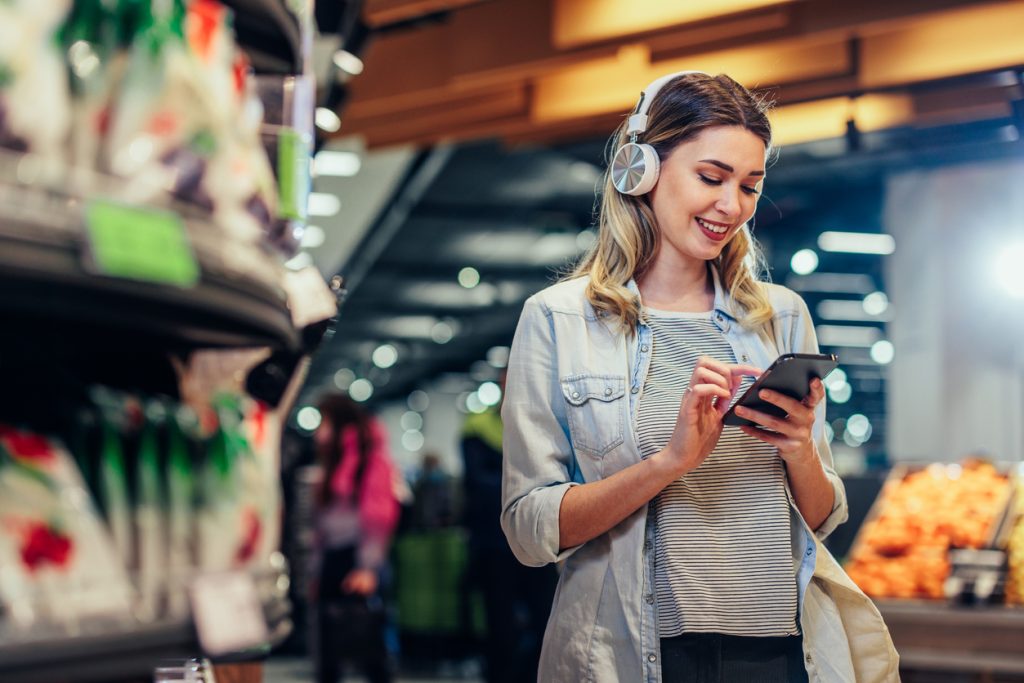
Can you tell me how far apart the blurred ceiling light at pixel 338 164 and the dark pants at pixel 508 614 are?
18.1ft

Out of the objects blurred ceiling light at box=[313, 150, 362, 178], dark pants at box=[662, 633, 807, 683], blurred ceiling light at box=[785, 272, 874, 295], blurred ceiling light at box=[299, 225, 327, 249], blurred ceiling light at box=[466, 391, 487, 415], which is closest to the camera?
dark pants at box=[662, 633, 807, 683]

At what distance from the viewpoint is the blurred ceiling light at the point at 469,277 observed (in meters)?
16.8

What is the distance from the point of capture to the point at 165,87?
3.94ft

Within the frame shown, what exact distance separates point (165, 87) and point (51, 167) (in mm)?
197

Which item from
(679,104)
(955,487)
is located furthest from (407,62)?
(679,104)

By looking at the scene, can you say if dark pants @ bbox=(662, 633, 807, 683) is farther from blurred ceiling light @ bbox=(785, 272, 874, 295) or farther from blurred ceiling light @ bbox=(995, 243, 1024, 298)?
blurred ceiling light @ bbox=(785, 272, 874, 295)

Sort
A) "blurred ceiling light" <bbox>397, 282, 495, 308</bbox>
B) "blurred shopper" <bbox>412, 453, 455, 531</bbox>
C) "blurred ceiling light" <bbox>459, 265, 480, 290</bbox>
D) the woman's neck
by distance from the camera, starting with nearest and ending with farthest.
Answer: the woman's neck → "blurred shopper" <bbox>412, 453, 455, 531</bbox> → "blurred ceiling light" <bbox>459, 265, 480, 290</bbox> → "blurred ceiling light" <bbox>397, 282, 495, 308</bbox>

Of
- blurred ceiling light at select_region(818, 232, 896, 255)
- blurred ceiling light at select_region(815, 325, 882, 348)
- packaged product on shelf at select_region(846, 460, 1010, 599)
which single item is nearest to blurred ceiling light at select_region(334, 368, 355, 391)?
blurred ceiling light at select_region(815, 325, 882, 348)

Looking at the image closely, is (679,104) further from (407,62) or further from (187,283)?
(407,62)

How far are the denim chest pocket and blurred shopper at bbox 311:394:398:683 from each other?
4.12 m

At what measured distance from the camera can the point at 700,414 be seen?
163 centimetres

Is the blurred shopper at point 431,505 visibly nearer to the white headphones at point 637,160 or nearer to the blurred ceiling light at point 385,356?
the white headphones at point 637,160

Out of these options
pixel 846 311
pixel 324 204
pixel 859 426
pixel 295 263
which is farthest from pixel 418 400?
pixel 295 263

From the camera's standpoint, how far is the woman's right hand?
5.30ft
